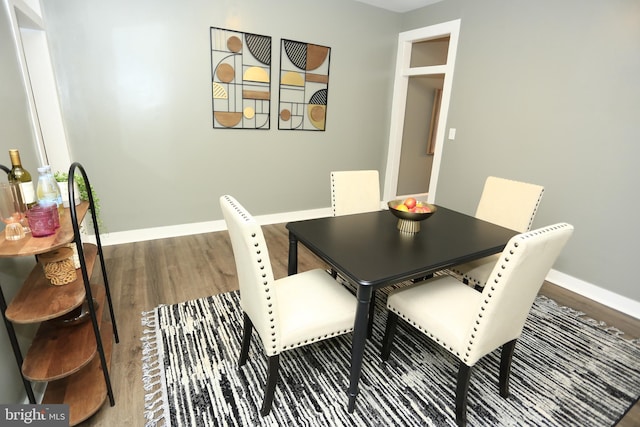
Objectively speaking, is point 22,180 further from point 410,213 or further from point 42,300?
point 410,213

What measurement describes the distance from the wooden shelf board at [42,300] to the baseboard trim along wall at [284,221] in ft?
6.14

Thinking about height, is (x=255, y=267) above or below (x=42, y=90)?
below

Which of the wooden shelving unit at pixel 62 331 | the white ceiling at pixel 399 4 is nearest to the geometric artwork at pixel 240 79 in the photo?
the white ceiling at pixel 399 4

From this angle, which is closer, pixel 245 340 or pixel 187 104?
pixel 245 340

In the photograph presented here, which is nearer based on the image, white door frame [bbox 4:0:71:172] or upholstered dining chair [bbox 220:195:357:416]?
upholstered dining chair [bbox 220:195:357:416]

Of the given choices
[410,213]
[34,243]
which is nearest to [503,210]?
[410,213]

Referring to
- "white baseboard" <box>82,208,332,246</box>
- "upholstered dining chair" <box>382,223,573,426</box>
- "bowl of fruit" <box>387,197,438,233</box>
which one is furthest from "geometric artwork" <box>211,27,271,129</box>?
"upholstered dining chair" <box>382,223,573,426</box>

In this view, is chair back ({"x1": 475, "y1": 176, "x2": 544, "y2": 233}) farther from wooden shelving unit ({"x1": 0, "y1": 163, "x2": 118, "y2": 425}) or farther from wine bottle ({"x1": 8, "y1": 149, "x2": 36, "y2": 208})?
Result: wine bottle ({"x1": 8, "y1": 149, "x2": 36, "y2": 208})

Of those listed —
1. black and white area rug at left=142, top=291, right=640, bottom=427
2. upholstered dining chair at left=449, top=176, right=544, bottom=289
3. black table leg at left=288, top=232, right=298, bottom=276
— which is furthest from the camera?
upholstered dining chair at left=449, top=176, right=544, bottom=289

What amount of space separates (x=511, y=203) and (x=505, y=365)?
118 centimetres

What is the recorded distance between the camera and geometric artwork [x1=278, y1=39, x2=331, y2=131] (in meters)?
3.68

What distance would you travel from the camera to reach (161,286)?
261 centimetres

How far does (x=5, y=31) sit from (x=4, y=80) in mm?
315

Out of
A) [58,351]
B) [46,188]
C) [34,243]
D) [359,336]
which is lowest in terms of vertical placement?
[58,351]
